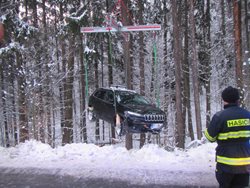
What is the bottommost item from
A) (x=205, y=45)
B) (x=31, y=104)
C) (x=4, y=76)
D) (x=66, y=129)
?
(x=66, y=129)

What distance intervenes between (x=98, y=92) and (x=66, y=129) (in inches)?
311

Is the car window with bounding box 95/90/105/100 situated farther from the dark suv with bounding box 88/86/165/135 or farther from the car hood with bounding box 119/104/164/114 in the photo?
the car hood with bounding box 119/104/164/114

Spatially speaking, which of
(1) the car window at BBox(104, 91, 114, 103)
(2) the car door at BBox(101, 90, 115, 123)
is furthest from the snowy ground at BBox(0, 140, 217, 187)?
(1) the car window at BBox(104, 91, 114, 103)

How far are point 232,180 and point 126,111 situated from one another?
4.78m

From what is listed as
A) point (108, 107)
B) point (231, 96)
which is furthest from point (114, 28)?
point (231, 96)

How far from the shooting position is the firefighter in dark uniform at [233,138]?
13.2ft

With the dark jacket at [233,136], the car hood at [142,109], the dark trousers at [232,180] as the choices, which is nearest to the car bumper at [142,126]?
the car hood at [142,109]

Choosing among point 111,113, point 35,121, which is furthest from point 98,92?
point 35,121

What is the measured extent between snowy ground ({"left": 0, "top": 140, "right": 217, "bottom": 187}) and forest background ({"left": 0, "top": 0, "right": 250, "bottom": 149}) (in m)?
2.78

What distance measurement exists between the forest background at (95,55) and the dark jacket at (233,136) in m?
5.95

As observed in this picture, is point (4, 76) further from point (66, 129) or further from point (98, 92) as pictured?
point (98, 92)

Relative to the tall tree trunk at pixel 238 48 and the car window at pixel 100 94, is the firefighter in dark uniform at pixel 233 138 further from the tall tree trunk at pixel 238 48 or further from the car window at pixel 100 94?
the tall tree trunk at pixel 238 48

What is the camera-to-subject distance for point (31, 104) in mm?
15219

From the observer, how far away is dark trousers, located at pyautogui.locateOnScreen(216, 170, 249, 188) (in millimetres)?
4137
